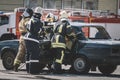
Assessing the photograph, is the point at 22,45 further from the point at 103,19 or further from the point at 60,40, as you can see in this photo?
the point at 103,19

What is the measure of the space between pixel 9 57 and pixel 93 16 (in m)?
13.5

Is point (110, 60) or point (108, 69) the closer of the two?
point (110, 60)

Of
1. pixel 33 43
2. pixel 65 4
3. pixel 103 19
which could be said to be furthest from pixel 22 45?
pixel 65 4

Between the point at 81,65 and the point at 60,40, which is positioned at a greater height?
the point at 60,40

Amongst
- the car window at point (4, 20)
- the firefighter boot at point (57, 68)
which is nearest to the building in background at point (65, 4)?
the car window at point (4, 20)

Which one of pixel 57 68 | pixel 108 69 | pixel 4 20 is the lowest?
pixel 108 69

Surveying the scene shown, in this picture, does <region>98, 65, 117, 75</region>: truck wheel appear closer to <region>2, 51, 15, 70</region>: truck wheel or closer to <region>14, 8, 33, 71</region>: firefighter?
<region>14, 8, 33, 71</region>: firefighter

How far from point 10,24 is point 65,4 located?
37.5 feet

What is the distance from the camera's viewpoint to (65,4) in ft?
136

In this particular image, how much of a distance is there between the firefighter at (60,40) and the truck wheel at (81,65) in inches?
20.1

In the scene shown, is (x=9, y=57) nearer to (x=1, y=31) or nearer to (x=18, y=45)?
(x=18, y=45)

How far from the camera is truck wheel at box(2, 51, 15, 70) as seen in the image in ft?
57.5

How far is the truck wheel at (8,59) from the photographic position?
17531mm

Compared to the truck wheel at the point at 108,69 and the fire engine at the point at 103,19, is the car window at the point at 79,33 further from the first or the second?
the fire engine at the point at 103,19
